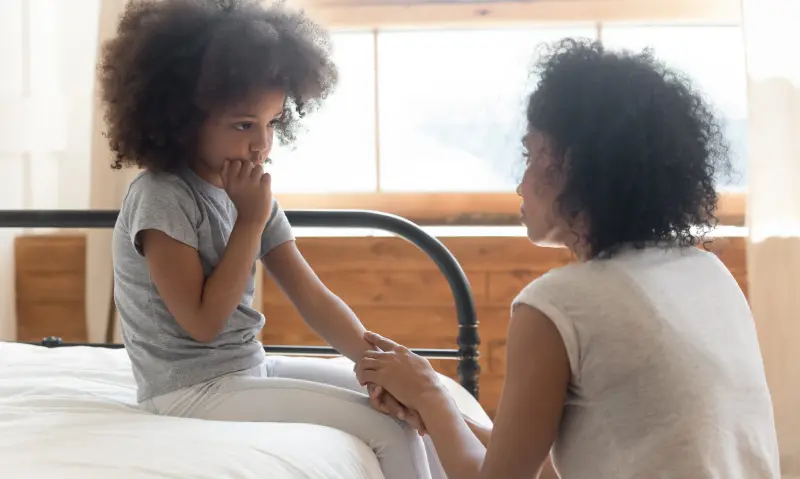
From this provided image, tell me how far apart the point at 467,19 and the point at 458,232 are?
2.12 ft

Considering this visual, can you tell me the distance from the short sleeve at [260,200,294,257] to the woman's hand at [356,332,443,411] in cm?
26

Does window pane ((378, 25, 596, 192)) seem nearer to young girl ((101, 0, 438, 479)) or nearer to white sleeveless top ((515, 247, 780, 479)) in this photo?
young girl ((101, 0, 438, 479))

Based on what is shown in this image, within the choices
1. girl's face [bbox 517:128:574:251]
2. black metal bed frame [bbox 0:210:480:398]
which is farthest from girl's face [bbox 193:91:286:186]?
black metal bed frame [bbox 0:210:480:398]

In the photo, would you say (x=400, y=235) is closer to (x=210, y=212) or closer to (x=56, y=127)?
(x=210, y=212)

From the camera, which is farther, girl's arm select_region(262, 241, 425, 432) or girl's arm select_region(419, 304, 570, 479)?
girl's arm select_region(262, 241, 425, 432)

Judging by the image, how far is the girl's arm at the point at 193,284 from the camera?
3.82 feet

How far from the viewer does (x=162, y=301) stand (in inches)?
48.0

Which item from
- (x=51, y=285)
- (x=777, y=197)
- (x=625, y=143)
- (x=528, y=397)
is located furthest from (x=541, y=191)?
(x=51, y=285)

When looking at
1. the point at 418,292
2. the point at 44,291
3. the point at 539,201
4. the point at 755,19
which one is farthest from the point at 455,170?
the point at 539,201

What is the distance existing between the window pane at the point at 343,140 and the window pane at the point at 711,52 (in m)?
0.73

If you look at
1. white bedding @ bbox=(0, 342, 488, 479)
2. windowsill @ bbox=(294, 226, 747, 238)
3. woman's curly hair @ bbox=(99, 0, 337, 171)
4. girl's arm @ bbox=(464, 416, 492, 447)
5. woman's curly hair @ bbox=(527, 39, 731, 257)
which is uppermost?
woman's curly hair @ bbox=(99, 0, 337, 171)

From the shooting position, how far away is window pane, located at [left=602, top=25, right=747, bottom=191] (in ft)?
8.54

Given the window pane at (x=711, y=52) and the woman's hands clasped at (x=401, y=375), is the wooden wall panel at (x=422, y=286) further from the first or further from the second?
the woman's hands clasped at (x=401, y=375)

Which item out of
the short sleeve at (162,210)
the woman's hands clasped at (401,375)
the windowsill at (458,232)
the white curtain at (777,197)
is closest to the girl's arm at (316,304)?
the woman's hands clasped at (401,375)
